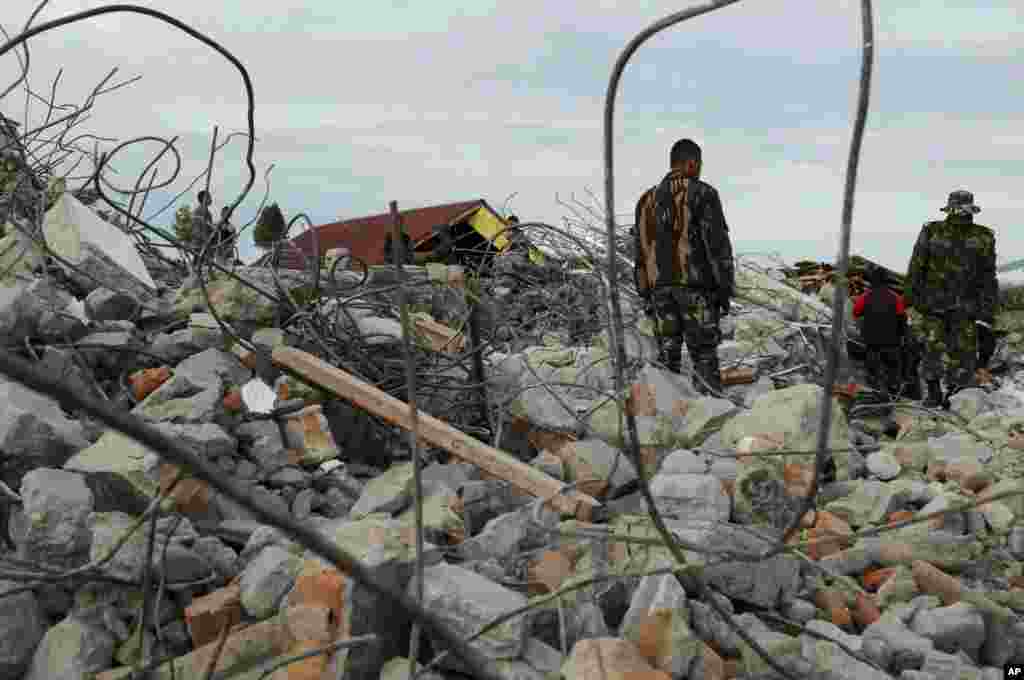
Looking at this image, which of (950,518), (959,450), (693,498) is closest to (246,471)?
(693,498)

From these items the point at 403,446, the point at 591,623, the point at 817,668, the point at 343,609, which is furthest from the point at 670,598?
the point at 403,446

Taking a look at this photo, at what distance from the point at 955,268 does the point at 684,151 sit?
101 inches

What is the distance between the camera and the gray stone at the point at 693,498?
2.68 meters

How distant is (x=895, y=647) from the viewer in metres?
2.30

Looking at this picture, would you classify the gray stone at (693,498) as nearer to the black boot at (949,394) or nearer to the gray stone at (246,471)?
the gray stone at (246,471)

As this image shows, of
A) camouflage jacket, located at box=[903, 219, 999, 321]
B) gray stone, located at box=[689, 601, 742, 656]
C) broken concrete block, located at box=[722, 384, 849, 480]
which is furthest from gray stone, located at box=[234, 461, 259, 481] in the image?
camouflage jacket, located at box=[903, 219, 999, 321]

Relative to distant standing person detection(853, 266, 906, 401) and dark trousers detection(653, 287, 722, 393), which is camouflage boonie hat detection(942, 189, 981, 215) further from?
dark trousers detection(653, 287, 722, 393)

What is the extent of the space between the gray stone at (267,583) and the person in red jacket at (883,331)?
18.5 ft

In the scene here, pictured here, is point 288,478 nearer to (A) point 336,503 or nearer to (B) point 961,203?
(A) point 336,503

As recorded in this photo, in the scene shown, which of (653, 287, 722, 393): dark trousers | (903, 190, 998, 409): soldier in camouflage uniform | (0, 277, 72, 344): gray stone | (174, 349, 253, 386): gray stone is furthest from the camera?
(903, 190, 998, 409): soldier in camouflage uniform

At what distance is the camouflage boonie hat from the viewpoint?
643 centimetres

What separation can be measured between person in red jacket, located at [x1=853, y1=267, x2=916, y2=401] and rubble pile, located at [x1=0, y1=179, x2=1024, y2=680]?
254 cm

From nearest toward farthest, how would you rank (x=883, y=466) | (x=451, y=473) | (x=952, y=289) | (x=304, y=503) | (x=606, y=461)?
(x=304, y=503) → (x=451, y=473) → (x=606, y=461) → (x=883, y=466) → (x=952, y=289)

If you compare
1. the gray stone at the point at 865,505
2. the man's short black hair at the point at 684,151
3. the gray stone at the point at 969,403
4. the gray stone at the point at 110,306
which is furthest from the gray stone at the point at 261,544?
the gray stone at the point at 969,403
